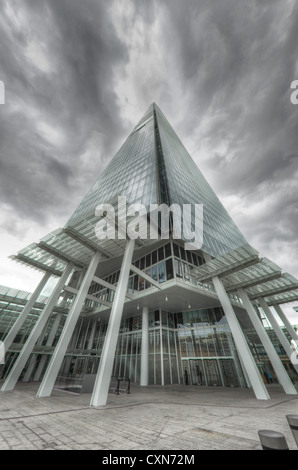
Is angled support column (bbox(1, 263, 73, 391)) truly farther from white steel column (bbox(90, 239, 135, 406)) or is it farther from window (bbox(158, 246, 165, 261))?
window (bbox(158, 246, 165, 261))

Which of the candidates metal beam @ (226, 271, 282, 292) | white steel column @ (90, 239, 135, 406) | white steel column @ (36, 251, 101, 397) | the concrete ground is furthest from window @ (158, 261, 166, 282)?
the concrete ground

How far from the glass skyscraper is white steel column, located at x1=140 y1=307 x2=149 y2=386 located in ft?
0.31

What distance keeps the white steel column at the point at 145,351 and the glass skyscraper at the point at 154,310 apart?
0.31ft

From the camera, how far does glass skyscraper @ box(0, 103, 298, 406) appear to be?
13.2 metres

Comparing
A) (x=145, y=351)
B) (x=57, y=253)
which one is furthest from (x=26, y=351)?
(x=145, y=351)

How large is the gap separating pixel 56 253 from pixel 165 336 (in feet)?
50.3

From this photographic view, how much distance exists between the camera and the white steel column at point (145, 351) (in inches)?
750

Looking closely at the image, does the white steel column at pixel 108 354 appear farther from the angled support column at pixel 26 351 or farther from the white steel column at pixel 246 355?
the white steel column at pixel 246 355

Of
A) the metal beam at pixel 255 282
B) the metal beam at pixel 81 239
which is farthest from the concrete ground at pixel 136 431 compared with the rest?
the metal beam at pixel 81 239

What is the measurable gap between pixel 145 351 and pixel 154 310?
4.68 metres

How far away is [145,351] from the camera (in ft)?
66.1
